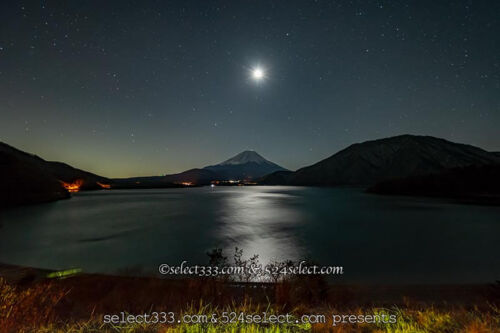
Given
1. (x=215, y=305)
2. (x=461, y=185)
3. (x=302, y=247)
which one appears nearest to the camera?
(x=215, y=305)

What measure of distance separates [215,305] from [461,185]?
92.7 metres

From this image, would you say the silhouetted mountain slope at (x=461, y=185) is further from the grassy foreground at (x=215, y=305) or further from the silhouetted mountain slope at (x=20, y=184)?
the silhouetted mountain slope at (x=20, y=184)

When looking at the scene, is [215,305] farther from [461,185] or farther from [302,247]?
[461,185]

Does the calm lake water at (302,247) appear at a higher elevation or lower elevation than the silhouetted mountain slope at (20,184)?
lower

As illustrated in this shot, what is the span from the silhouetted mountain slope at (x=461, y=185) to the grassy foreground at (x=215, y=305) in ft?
237

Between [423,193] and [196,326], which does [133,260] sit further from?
[423,193]

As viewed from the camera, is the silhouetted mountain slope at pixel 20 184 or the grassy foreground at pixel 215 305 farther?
the silhouetted mountain slope at pixel 20 184

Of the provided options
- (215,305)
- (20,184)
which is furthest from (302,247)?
(20,184)

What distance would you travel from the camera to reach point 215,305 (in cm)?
688

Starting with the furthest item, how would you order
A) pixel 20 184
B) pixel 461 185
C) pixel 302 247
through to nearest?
pixel 461 185 < pixel 20 184 < pixel 302 247

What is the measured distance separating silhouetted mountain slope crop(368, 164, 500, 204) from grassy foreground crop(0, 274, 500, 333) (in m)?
72.2

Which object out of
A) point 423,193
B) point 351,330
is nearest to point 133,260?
point 351,330

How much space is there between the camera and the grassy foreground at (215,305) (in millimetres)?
3902

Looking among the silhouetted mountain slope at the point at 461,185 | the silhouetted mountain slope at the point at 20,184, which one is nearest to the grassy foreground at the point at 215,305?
the silhouetted mountain slope at the point at 20,184
